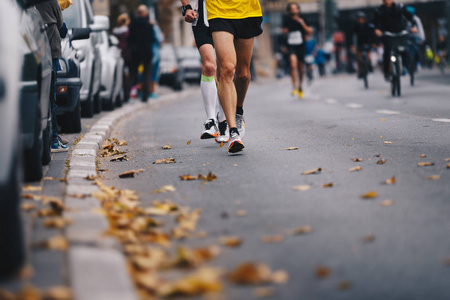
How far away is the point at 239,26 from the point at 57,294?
17.7 feet

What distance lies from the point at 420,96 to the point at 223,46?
31.3 feet

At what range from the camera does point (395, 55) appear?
17.5 metres

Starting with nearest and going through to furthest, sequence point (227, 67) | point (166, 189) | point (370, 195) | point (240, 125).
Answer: point (370, 195) → point (166, 189) → point (227, 67) → point (240, 125)

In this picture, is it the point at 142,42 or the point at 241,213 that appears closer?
the point at 241,213

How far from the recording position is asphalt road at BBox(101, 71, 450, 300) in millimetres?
3904

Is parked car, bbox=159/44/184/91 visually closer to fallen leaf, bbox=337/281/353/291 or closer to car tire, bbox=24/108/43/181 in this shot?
car tire, bbox=24/108/43/181

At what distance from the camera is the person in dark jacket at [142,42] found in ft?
64.8

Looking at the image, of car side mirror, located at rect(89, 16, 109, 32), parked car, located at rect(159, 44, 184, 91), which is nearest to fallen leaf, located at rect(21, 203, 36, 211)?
car side mirror, located at rect(89, 16, 109, 32)

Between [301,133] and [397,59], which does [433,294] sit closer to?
[301,133]

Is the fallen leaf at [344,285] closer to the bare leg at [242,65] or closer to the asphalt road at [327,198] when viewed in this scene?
the asphalt road at [327,198]

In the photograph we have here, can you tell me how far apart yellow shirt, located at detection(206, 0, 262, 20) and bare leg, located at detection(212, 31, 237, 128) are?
0.56ft

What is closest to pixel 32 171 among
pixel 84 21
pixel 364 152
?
pixel 364 152

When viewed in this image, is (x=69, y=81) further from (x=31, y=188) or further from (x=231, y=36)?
(x=31, y=188)

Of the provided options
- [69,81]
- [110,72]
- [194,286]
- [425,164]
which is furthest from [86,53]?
[194,286]
